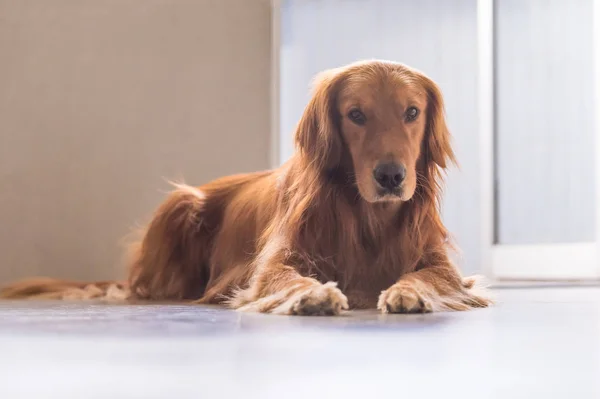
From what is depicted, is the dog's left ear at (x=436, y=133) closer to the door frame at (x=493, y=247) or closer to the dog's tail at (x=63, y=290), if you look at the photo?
the dog's tail at (x=63, y=290)

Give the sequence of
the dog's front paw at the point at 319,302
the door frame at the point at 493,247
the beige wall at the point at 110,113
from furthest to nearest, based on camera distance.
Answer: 1. the door frame at the point at 493,247
2. the beige wall at the point at 110,113
3. the dog's front paw at the point at 319,302

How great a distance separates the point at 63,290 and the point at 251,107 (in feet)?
4.52

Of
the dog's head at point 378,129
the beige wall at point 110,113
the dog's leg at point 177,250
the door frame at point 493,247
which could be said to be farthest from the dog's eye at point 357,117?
the door frame at point 493,247

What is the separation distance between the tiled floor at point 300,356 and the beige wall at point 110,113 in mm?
1927

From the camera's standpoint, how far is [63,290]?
3.30m

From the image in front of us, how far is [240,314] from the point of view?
2.15 metres

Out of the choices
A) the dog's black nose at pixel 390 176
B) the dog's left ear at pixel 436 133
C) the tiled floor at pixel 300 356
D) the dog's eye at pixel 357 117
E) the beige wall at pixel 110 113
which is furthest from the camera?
the beige wall at pixel 110 113

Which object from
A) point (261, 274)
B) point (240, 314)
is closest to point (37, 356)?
point (240, 314)

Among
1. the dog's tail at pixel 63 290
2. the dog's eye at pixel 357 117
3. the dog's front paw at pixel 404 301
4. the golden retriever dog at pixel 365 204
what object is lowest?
the dog's tail at pixel 63 290

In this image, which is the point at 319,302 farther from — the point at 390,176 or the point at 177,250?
the point at 177,250

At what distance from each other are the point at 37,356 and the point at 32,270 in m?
2.73

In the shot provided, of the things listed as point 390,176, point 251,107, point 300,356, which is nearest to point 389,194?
point 390,176

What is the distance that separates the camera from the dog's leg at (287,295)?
2.02 metres

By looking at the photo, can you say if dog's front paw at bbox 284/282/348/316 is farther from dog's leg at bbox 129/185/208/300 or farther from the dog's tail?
the dog's tail
